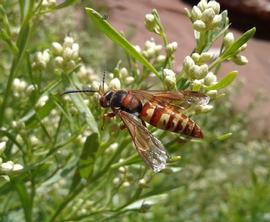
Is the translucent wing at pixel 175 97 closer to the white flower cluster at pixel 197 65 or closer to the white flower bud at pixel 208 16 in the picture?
the white flower cluster at pixel 197 65

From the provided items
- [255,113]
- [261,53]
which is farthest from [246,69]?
[255,113]

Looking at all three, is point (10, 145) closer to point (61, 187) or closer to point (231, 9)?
point (61, 187)

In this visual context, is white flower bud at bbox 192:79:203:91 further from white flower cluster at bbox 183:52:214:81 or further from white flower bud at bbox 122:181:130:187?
white flower bud at bbox 122:181:130:187

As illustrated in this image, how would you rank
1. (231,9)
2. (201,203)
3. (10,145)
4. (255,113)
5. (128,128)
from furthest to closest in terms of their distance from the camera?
(231,9), (255,113), (201,203), (10,145), (128,128)

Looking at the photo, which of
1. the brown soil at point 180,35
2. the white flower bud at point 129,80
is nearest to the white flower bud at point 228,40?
the white flower bud at point 129,80

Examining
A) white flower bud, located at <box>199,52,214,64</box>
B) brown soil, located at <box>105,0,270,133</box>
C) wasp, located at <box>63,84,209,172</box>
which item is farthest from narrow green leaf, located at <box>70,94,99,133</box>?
brown soil, located at <box>105,0,270,133</box>

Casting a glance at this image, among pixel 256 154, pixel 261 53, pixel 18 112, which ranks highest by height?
pixel 18 112

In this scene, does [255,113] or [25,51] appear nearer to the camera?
[25,51]
